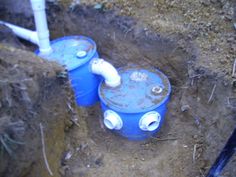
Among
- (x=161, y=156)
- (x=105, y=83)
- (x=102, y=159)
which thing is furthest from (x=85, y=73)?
(x=161, y=156)

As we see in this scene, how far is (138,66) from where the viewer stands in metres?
1.75

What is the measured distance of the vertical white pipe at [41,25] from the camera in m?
1.63

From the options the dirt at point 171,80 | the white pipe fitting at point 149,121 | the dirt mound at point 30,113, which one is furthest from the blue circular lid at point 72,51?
the white pipe fitting at point 149,121

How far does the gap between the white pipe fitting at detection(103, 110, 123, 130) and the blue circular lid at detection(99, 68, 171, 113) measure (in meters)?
0.03

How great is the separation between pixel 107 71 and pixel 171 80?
365 mm

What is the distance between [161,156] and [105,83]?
451 mm

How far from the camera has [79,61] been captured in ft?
5.35

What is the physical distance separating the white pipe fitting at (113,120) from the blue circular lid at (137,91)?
1.3 inches

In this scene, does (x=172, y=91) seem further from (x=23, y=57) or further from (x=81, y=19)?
(x=23, y=57)

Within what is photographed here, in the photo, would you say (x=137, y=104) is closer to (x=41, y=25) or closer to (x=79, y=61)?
(x=79, y=61)

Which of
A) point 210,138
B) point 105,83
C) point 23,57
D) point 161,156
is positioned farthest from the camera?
point 105,83

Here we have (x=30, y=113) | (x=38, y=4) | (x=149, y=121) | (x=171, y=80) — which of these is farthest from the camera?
(x=171, y=80)

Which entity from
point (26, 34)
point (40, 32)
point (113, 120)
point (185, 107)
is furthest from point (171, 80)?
point (26, 34)

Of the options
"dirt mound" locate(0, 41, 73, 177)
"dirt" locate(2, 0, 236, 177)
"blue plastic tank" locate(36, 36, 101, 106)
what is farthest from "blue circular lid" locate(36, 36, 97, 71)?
"dirt mound" locate(0, 41, 73, 177)
